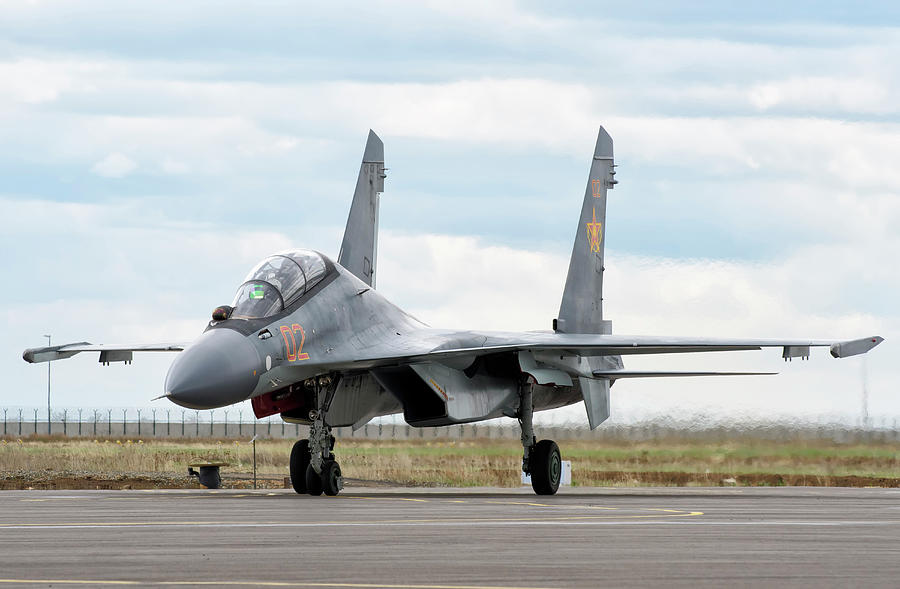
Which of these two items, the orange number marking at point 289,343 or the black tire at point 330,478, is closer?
the orange number marking at point 289,343

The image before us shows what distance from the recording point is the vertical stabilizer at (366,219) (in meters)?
23.3

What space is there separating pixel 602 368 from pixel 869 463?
9.34m

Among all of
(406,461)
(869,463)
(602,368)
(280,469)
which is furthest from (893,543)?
(280,469)

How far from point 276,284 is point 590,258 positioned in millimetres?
→ 9036

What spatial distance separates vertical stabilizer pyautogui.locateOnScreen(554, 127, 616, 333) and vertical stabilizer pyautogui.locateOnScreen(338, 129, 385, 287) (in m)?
3.70

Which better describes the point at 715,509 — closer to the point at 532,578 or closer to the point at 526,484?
the point at 532,578

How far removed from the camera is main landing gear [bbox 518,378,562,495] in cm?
2045

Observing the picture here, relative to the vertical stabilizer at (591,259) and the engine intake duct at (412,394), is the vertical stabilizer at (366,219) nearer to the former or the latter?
the vertical stabilizer at (591,259)

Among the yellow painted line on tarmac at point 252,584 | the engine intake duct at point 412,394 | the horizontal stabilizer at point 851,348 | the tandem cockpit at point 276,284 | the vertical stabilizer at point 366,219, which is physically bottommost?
the yellow painted line on tarmac at point 252,584

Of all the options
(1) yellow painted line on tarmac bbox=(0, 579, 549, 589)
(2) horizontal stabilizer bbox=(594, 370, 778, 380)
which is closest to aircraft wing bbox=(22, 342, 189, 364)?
(2) horizontal stabilizer bbox=(594, 370, 778, 380)

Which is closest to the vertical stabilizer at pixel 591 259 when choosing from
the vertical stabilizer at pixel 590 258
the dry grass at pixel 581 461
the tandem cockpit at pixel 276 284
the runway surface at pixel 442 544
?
the vertical stabilizer at pixel 590 258

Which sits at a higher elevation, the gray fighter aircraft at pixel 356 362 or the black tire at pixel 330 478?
the gray fighter aircraft at pixel 356 362

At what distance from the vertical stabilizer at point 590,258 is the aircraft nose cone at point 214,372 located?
9.15 m

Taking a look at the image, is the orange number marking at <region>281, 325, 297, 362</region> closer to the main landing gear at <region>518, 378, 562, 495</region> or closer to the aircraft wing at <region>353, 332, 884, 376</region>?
the aircraft wing at <region>353, 332, 884, 376</region>
